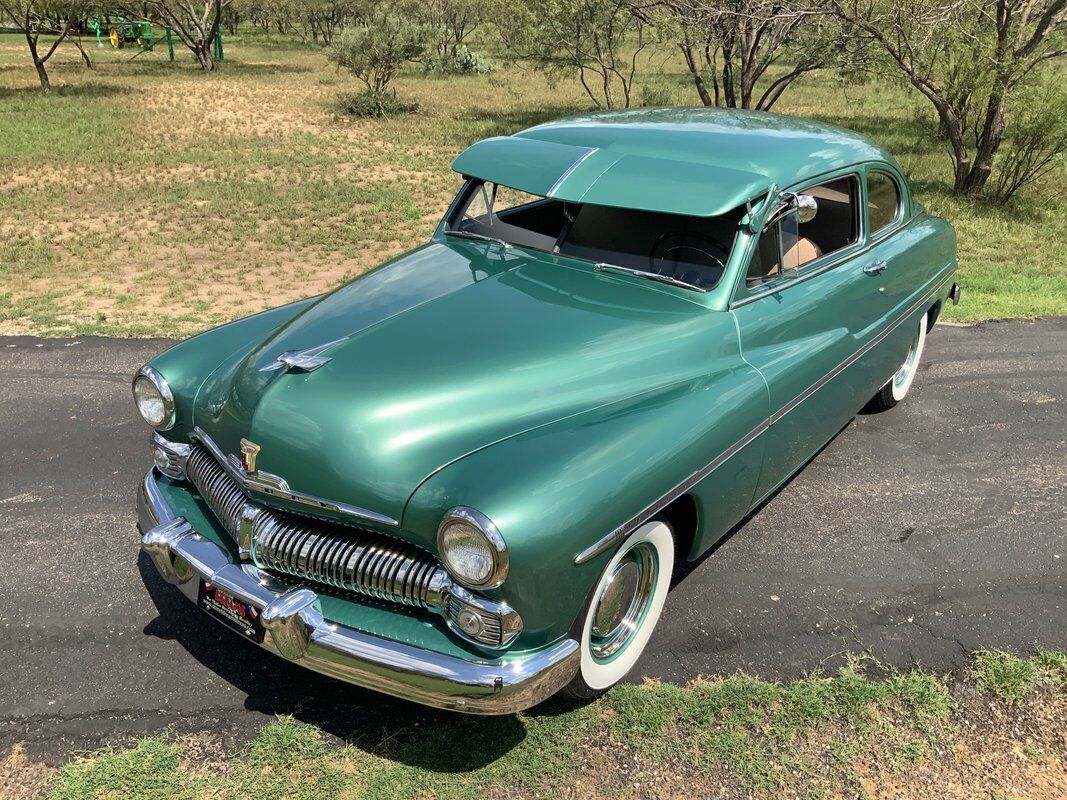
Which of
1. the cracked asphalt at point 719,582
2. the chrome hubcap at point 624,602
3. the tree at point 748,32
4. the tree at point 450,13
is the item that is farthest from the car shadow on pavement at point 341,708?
the tree at point 450,13

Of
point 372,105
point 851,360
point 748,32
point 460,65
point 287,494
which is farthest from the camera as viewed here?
point 460,65

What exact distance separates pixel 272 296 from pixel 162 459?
4758 millimetres

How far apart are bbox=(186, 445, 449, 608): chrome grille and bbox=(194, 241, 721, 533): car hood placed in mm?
142

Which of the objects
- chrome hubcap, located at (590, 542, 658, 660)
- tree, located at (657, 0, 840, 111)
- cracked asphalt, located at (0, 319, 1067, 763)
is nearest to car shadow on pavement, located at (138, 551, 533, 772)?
cracked asphalt, located at (0, 319, 1067, 763)

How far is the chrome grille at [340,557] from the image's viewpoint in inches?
96.0

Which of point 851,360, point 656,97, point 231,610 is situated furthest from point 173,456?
point 656,97

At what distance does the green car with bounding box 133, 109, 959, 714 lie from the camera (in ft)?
7.82

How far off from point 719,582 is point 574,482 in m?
1.42

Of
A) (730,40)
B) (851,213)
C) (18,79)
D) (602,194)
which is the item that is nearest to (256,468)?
(602,194)

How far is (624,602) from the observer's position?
9.49 ft

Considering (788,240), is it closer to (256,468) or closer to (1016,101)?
(256,468)

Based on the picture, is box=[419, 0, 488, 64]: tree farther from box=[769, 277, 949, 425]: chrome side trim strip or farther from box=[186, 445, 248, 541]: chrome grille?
box=[186, 445, 248, 541]: chrome grille

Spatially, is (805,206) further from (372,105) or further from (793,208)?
(372,105)

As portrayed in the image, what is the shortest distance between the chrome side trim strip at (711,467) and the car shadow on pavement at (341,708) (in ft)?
2.59
